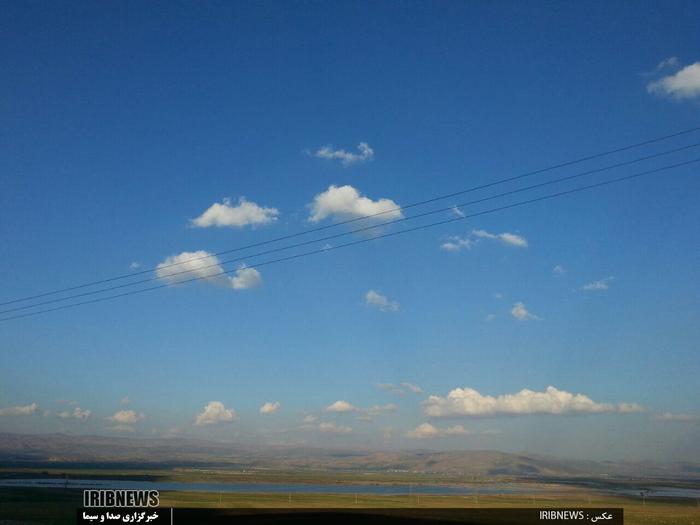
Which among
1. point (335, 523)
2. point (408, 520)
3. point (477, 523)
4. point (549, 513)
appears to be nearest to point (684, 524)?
point (549, 513)

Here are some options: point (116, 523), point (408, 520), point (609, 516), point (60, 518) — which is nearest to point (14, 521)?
point (60, 518)

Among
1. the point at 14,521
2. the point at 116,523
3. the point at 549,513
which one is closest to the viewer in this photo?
the point at 116,523

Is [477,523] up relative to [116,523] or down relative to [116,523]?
down

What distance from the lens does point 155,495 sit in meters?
50.7

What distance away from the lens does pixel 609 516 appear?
63625 mm

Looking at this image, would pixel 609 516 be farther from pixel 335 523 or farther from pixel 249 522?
pixel 249 522

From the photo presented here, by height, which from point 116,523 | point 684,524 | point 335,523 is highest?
point 116,523

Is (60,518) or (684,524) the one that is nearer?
(60,518)

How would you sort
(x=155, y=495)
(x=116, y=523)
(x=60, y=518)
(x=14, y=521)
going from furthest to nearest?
(x=60, y=518)
(x=14, y=521)
(x=155, y=495)
(x=116, y=523)

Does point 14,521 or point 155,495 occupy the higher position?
point 155,495

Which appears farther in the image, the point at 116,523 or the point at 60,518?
the point at 60,518

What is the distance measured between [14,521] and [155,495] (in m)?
22.1

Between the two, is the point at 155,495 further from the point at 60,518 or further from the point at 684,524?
the point at 684,524

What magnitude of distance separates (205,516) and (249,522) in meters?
8.44
